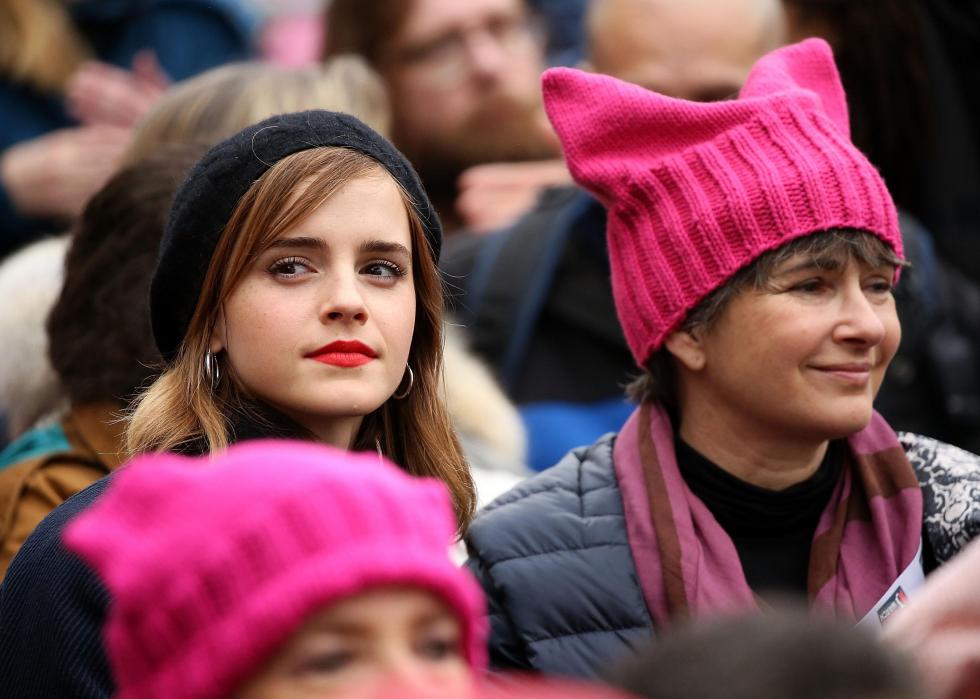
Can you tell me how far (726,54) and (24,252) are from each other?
2.15 meters

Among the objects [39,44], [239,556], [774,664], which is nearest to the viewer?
[774,664]

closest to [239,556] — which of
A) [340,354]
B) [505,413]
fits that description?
[340,354]

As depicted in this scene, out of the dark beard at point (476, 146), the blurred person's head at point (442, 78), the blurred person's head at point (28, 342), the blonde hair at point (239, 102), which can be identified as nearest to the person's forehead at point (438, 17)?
the blurred person's head at point (442, 78)

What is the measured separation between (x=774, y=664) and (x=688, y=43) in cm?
366

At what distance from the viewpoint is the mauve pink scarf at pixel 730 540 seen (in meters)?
3.47

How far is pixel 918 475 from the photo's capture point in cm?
372

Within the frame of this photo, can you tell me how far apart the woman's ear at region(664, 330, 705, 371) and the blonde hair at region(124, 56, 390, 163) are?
1.33m

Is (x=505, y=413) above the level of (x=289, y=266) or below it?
below

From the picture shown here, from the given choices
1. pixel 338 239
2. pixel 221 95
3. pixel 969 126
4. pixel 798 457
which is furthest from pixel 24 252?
pixel 969 126

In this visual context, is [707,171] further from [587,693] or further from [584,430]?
[587,693]

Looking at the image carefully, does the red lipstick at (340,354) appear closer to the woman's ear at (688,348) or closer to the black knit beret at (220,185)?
the black knit beret at (220,185)

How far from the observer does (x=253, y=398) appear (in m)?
3.28

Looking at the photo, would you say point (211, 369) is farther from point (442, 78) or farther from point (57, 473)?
point (442, 78)

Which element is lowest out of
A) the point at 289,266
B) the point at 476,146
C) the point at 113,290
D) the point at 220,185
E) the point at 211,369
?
the point at 476,146
